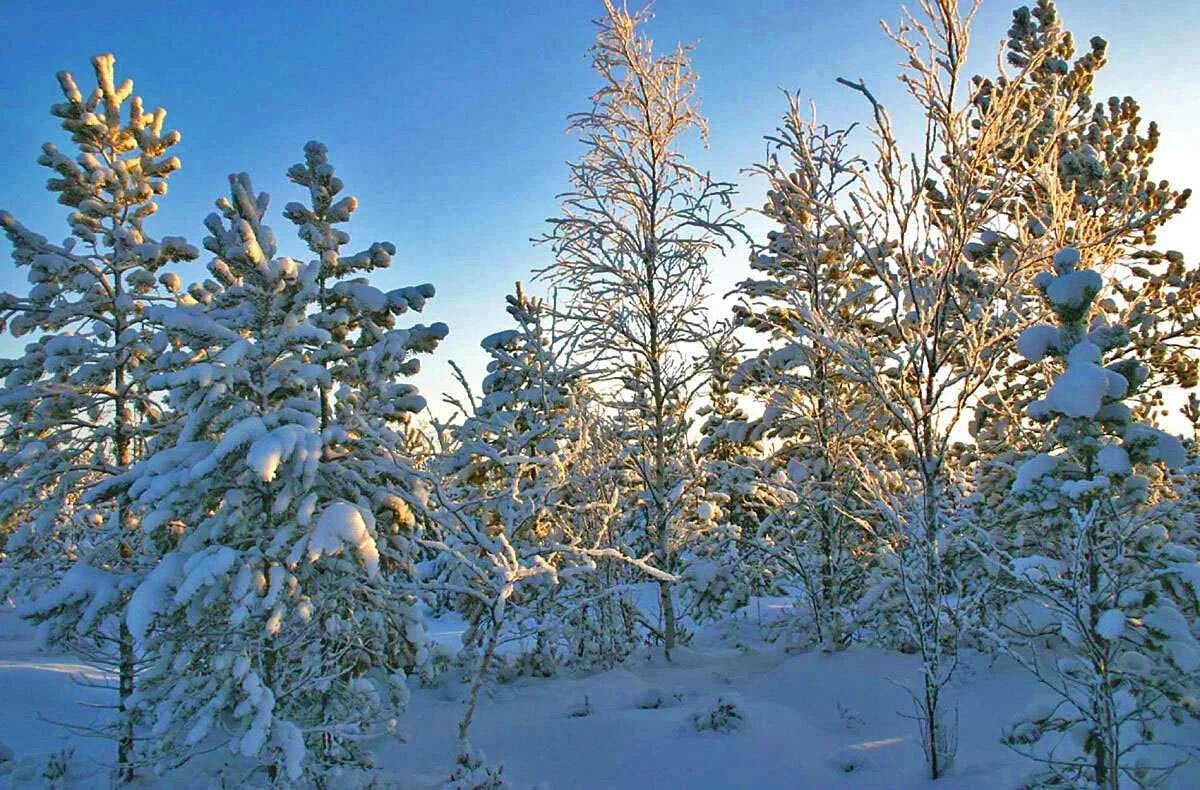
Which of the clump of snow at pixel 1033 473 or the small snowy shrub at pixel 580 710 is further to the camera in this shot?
the small snowy shrub at pixel 580 710

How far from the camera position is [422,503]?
7.12 metres

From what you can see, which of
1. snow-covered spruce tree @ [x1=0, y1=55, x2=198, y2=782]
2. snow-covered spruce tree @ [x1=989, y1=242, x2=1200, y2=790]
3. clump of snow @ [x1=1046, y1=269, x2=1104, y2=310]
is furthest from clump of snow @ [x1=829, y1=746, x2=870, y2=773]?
snow-covered spruce tree @ [x1=0, y1=55, x2=198, y2=782]

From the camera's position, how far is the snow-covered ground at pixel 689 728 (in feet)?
21.1

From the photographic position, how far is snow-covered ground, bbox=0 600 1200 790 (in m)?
6.44

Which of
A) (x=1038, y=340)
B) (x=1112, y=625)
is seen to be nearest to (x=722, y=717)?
(x=1112, y=625)

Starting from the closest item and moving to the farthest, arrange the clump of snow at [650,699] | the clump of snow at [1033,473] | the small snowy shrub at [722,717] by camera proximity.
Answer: the clump of snow at [1033,473], the small snowy shrub at [722,717], the clump of snow at [650,699]

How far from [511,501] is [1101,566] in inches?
192

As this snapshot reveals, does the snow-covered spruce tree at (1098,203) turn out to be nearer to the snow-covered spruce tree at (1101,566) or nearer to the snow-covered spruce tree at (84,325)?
the snow-covered spruce tree at (1101,566)

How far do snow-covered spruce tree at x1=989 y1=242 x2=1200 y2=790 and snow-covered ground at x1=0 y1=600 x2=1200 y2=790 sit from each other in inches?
30.8

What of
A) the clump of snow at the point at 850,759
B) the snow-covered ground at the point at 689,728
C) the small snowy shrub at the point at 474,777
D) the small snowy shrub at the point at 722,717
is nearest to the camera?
the small snowy shrub at the point at 474,777

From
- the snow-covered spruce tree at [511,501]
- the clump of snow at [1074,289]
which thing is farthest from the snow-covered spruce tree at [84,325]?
the clump of snow at [1074,289]

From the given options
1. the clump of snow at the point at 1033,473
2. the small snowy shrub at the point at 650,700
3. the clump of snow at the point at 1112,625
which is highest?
the clump of snow at the point at 1033,473

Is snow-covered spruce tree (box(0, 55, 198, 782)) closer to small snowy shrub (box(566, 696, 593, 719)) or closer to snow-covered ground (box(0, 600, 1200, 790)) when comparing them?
snow-covered ground (box(0, 600, 1200, 790))

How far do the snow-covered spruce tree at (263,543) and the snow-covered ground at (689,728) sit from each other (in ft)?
4.54
